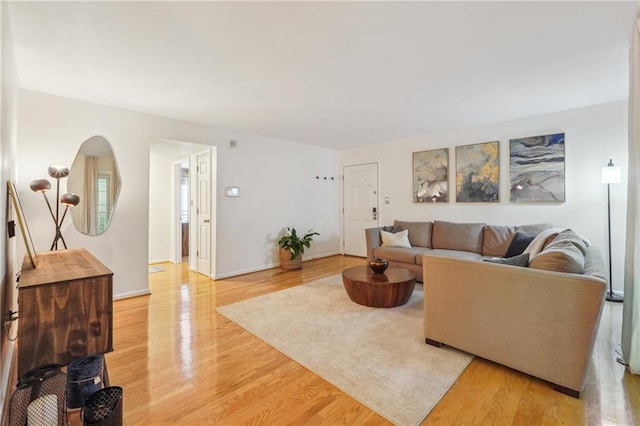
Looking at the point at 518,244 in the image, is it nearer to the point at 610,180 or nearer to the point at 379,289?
the point at 610,180

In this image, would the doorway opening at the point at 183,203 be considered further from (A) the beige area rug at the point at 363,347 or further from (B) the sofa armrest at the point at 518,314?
(B) the sofa armrest at the point at 518,314

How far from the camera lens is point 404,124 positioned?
4.34 m

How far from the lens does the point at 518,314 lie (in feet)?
5.97

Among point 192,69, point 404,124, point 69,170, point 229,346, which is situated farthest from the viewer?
point 404,124

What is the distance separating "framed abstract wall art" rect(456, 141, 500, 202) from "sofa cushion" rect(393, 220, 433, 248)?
71 cm

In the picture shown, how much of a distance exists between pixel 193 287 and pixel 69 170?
202 centimetres

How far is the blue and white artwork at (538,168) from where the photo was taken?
374 centimetres

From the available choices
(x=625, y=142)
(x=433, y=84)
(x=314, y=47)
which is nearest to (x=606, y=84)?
(x=625, y=142)

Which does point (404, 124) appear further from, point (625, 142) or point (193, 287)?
point (193, 287)

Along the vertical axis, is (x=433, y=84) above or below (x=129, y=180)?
above

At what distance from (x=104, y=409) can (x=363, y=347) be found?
66.1 inches

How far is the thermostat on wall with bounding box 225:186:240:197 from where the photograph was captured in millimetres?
4453

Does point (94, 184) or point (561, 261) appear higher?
point (94, 184)

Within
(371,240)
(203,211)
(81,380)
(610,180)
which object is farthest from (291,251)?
(610,180)
